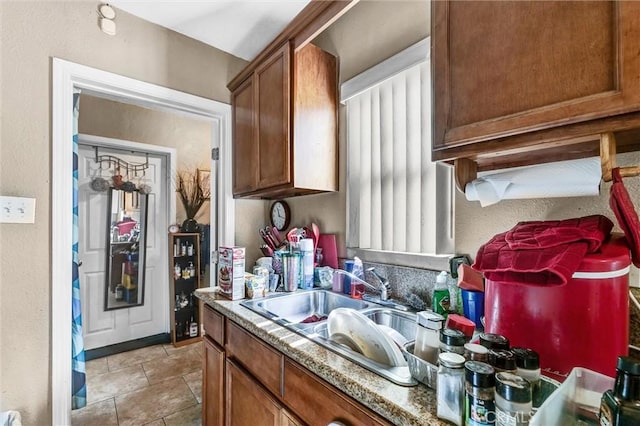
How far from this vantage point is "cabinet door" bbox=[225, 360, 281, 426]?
1031 millimetres

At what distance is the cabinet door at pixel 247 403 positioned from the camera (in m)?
1.03

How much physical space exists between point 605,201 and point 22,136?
2.38 meters

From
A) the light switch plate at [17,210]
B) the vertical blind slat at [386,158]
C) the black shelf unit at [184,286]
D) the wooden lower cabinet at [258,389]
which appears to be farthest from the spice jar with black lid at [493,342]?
the black shelf unit at [184,286]

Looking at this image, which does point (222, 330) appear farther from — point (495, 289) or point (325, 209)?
point (495, 289)

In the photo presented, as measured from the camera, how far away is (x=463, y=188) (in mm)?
957

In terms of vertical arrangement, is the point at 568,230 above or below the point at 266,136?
below

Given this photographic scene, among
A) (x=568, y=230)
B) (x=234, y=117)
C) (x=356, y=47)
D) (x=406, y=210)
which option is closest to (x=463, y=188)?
(x=568, y=230)

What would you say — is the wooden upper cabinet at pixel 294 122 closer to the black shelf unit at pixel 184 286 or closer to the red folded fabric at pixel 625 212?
the red folded fabric at pixel 625 212

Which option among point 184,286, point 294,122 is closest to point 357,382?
point 294,122

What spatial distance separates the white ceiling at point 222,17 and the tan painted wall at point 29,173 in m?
0.31

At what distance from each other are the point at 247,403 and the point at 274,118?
4.57 ft

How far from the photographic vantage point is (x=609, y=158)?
65 cm

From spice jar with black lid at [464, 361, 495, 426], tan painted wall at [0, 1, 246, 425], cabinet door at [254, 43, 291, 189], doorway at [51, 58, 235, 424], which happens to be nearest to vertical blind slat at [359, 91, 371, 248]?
cabinet door at [254, 43, 291, 189]

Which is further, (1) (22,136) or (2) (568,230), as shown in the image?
(1) (22,136)
